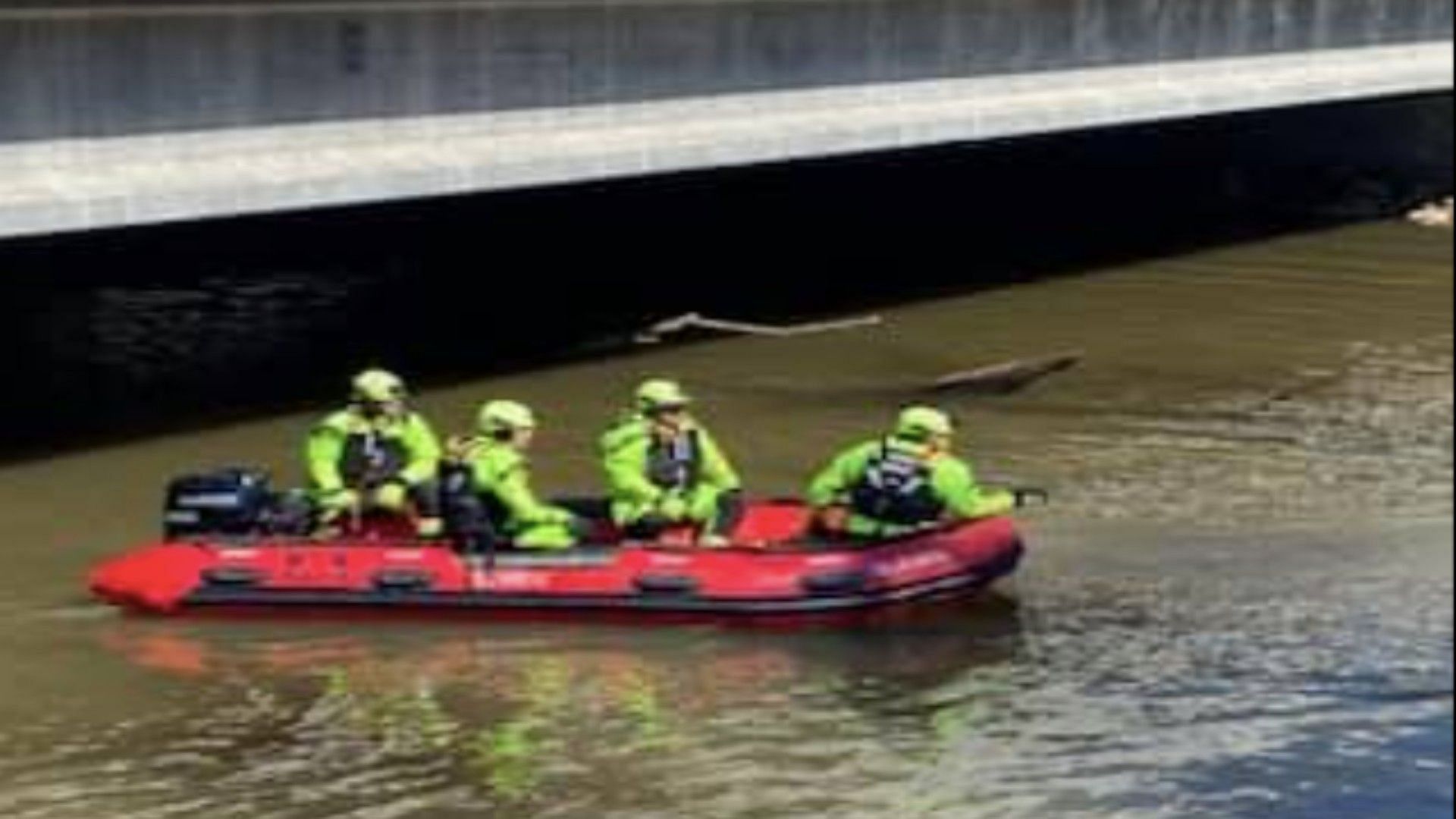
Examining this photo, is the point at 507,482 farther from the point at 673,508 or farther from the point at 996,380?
the point at 996,380

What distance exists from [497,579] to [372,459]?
1.20 meters

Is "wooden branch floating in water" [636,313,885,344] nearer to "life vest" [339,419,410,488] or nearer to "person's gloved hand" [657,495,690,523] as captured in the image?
"life vest" [339,419,410,488]

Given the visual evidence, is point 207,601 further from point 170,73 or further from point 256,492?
point 170,73

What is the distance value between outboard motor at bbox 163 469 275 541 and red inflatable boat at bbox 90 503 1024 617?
0.77 feet

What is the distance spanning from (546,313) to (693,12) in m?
4.22

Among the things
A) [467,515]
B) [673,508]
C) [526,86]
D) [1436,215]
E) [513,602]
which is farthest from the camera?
[1436,215]

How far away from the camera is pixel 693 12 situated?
74.3 feet

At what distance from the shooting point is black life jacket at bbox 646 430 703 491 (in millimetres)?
15617

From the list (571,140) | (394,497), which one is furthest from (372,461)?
(571,140)

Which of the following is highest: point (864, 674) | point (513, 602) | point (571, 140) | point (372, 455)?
point (571, 140)

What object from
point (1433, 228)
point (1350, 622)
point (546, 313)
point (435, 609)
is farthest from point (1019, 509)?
point (1433, 228)

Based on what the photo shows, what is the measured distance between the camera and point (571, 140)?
70.2 ft

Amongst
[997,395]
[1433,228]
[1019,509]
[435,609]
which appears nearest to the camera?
Result: [435,609]

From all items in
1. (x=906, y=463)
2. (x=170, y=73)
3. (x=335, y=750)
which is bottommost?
(x=335, y=750)
